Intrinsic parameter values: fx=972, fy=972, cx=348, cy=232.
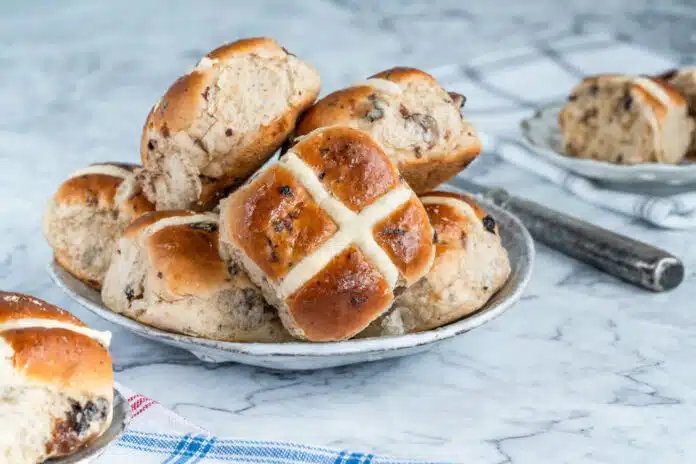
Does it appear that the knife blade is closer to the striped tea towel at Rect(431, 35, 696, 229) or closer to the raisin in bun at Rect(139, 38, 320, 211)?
the striped tea towel at Rect(431, 35, 696, 229)

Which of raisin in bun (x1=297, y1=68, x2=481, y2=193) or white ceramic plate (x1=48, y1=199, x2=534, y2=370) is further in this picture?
raisin in bun (x1=297, y1=68, x2=481, y2=193)

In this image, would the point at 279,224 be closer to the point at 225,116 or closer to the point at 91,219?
the point at 225,116

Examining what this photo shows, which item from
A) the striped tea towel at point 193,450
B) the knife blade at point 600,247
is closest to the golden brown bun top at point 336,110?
the striped tea towel at point 193,450

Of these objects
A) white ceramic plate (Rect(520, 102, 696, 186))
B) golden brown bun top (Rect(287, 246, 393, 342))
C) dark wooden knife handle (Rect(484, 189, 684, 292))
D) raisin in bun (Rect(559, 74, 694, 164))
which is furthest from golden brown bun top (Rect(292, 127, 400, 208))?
raisin in bun (Rect(559, 74, 694, 164))

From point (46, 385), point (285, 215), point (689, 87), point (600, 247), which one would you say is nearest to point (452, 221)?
point (285, 215)

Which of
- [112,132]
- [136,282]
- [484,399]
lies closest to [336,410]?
[484,399]

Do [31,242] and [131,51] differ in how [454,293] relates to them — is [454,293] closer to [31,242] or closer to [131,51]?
[31,242]

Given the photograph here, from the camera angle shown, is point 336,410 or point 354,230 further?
point 336,410
